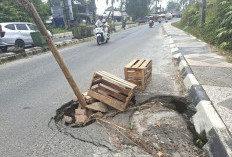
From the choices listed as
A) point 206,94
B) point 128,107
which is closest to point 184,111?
point 206,94

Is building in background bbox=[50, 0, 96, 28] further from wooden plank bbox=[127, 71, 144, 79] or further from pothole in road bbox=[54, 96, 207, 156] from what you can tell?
pothole in road bbox=[54, 96, 207, 156]

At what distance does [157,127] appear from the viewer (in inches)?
100

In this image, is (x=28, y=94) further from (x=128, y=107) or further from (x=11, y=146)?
(x=128, y=107)

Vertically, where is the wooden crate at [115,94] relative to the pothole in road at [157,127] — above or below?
above

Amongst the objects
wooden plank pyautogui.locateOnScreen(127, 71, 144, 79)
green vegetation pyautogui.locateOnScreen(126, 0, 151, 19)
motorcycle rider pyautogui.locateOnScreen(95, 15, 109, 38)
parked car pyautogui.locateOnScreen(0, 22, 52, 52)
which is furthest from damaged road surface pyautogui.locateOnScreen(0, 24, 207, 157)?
green vegetation pyautogui.locateOnScreen(126, 0, 151, 19)

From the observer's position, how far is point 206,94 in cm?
316

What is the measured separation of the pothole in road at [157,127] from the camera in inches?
85.7

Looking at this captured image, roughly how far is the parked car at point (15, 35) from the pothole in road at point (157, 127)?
9241 millimetres

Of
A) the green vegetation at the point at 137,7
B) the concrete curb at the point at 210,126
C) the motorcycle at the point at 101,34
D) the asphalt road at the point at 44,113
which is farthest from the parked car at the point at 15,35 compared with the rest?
the green vegetation at the point at 137,7

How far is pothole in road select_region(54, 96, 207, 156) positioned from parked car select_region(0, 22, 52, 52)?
9241mm

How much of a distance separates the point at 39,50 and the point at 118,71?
22.9 feet

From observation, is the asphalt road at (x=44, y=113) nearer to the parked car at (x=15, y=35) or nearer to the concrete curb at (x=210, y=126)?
the concrete curb at (x=210, y=126)

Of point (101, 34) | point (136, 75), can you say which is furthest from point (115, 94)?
point (101, 34)

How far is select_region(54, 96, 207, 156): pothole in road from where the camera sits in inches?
85.7
